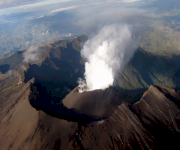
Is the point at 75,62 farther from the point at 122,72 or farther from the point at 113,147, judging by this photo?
the point at 113,147

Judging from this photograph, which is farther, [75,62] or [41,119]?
[75,62]

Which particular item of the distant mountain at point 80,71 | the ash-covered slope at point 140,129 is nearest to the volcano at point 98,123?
the ash-covered slope at point 140,129

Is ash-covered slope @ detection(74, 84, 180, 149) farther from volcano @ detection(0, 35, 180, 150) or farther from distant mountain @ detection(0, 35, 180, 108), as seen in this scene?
distant mountain @ detection(0, 35, 180, 108)

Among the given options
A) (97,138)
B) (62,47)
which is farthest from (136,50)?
(97,138)

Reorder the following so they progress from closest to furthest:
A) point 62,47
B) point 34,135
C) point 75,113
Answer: point 34,135 → point 75,113 → point 62,47

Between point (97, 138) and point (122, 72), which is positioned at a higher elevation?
point (97, 138)

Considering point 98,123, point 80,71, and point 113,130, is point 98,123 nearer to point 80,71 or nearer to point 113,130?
point 113,130

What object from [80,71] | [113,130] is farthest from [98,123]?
[80,71]

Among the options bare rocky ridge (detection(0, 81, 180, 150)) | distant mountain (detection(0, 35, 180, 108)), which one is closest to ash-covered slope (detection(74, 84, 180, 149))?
bare rocky ridge (detection(0, 81, 180, 150))

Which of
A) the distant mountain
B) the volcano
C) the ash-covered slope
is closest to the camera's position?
the ash-covered slope
